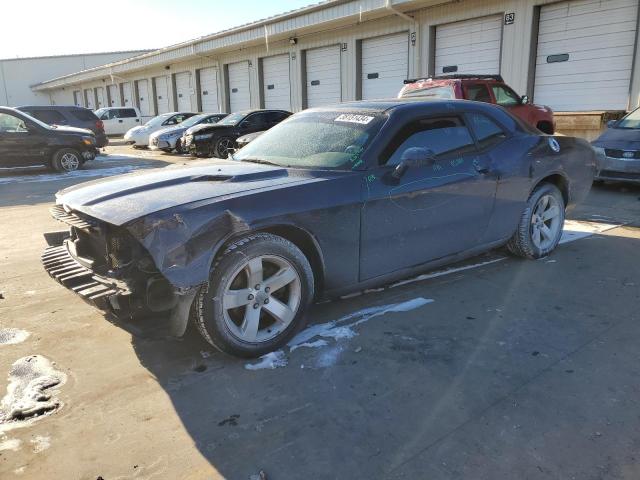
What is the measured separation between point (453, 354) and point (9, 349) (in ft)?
9.51

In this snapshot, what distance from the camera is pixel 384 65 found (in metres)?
17.8

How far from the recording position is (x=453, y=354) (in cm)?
329

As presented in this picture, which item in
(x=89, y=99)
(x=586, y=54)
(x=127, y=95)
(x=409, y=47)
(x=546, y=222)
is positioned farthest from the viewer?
(x=89, y=99)

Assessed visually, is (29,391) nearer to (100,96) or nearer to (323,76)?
(323,76)

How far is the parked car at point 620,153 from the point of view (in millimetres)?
8625

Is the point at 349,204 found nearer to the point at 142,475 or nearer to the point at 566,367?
the point at 566,367

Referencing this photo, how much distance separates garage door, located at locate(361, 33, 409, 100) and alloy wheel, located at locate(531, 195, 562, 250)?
12.7m

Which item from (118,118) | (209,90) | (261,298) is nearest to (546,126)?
(261,298)

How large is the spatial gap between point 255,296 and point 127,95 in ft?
133

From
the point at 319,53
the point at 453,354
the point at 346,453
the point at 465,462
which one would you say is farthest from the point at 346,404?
the point at 319,53

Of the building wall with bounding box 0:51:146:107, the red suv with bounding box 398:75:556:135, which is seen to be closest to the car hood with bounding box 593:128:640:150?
the red suv with bounding box 398:75:556:135

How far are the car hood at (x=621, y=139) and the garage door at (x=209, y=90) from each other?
2121cm

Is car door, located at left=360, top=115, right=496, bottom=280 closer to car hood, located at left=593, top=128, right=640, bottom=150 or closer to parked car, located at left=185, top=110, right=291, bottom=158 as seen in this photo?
car hood, located at left=593, top=128, right=640, bottom=150

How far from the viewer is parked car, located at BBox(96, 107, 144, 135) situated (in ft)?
92.4
